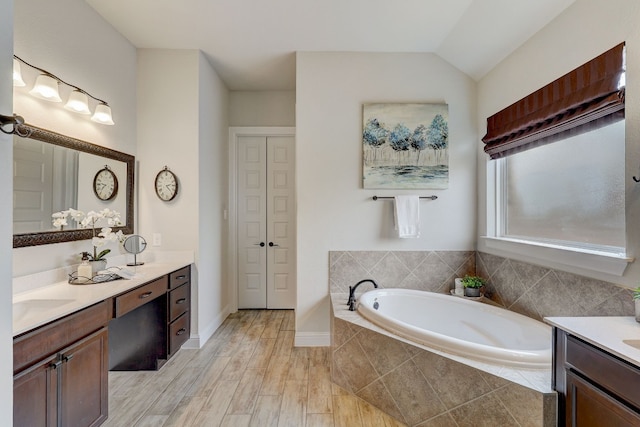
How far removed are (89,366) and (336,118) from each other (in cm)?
257

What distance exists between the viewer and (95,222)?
226 centimetres

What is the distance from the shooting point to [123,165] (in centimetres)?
266

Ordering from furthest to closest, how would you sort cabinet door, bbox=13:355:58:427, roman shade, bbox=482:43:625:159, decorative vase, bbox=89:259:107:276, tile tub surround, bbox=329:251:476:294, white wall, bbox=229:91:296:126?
white wall, bbox=229:91:296:126 < tile tub surround, bbox=329:251:476:294 < decorative vase, bbox=89:259:107:276 < roman shade, bbox=482:43:625:159 < cabinet door, bbox=13:355:58:427

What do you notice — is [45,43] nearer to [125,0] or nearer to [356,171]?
[125,0]

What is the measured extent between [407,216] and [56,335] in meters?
2.54

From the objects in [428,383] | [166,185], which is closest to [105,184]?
[166,185]

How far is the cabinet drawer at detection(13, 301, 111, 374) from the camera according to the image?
122cm

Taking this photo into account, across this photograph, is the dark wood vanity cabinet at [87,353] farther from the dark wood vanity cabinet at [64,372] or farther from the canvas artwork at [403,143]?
the canvas artwork at [403,143]

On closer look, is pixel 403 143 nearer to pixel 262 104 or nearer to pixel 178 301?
pixel 262 104

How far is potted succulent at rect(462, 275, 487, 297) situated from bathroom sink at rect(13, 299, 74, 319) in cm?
287

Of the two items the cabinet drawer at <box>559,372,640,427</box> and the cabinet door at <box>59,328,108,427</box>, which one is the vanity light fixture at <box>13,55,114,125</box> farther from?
the cabinet drawer at <box>559,372,640,427</box>

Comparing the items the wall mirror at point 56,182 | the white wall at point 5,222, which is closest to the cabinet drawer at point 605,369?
the white wall at point 5,222

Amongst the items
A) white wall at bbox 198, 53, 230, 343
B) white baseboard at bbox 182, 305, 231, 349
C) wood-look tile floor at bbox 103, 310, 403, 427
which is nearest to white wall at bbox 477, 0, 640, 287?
wood-look tile floor at bbox 103, 310, 403, 427

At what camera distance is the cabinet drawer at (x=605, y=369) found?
979 mm
